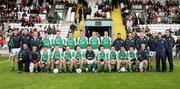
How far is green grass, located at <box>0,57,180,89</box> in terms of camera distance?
17.6 m

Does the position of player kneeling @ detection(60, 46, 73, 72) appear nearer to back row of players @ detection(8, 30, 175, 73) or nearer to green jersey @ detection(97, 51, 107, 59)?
back row of players @ detection(8, 30, 175, 73)

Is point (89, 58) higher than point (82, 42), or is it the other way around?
point (82, 42)

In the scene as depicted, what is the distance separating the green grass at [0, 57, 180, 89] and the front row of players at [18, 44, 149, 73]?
2.92 feet

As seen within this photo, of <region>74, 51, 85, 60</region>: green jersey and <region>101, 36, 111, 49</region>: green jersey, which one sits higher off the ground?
<region>101, 36, 111, 49</region>: green jersey

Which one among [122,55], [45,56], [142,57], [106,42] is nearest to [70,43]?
[45,56]

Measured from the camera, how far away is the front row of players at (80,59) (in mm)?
22516

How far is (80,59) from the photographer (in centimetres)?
2256

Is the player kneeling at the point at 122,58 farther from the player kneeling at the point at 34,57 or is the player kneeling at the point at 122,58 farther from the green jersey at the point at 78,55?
the player kneeling at the point at 34,57

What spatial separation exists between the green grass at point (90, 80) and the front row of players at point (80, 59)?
89 cm

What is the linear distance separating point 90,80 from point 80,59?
11.1 feet

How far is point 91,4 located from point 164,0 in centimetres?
743

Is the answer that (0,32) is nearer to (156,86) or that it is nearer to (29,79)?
(29,79)

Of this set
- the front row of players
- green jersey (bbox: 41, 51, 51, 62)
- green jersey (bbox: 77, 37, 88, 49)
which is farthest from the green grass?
green jersey (bbox: 77, 37, 88, 49)

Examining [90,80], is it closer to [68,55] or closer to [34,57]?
[68,55]
